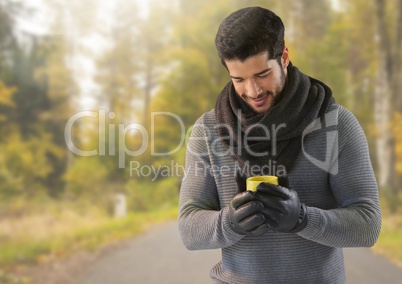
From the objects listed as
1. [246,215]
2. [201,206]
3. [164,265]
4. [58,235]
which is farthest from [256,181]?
[58,235]

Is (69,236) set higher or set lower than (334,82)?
lower

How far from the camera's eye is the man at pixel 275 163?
88cm

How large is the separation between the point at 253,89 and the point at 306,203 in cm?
23

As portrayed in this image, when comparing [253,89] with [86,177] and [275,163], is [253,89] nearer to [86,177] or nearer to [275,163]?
[275,163]

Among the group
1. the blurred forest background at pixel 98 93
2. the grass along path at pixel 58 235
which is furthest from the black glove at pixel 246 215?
the grass along path at pixel 58 235

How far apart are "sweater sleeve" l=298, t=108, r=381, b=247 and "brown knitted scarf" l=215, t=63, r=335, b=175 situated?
6 centimetres

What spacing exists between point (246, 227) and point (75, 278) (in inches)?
75.0

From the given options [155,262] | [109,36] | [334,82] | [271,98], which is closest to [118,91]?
[109,36]

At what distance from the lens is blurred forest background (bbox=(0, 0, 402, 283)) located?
2.46 m

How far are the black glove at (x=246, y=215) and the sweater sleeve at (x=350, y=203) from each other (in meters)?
0.09

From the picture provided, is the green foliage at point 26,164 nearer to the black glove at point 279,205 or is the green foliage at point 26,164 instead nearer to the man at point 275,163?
the man at point 275,163

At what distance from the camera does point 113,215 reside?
2.56 metres

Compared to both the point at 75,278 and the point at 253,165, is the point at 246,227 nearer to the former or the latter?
the point at 253,165

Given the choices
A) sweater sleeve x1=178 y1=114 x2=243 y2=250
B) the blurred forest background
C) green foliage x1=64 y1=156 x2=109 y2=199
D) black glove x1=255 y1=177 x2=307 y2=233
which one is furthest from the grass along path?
black glove x1=255 y1=177 x2=307 y2=233
